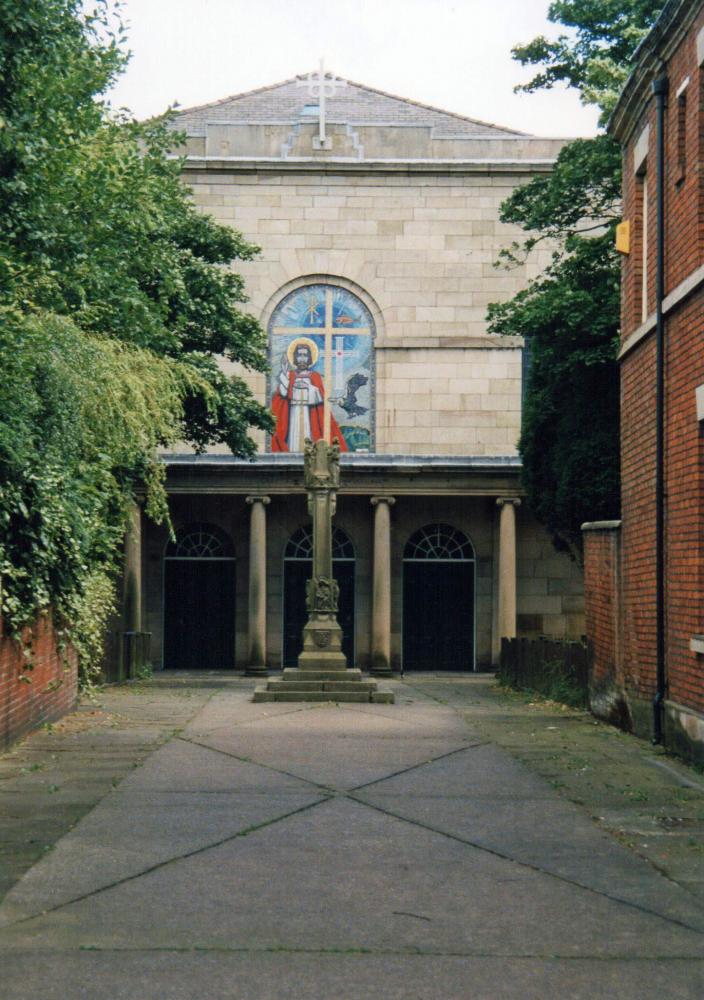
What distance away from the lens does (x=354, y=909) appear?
6.68 m

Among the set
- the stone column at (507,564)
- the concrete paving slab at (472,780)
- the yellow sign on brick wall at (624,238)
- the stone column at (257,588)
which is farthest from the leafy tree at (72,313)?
the stone column at (507,564)

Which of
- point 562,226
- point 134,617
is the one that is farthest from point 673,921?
point 134,617

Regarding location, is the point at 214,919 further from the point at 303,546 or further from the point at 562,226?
the point at 303,546

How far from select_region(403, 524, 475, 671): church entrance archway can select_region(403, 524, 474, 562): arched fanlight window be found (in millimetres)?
23

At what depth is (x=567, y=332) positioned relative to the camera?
21391 millimetres

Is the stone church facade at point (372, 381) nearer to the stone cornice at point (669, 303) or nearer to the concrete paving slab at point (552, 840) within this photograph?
the stone cornice at point (669, 303)

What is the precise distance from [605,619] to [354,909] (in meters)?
10.5

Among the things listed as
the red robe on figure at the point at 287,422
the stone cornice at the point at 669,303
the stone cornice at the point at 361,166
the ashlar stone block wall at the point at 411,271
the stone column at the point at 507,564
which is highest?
the stone cornice at the point at 361,166

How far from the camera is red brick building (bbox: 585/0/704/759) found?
12906 mm

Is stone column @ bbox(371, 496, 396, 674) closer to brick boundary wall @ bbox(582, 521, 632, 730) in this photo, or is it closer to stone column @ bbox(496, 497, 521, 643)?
stone column @ bbox(496, 497, 521, 643)

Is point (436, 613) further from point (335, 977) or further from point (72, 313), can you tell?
point (335, 977)

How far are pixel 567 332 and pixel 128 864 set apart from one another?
49.7 ft

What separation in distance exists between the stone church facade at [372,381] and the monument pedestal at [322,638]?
9.62m

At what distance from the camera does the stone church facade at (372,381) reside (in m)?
32.1
